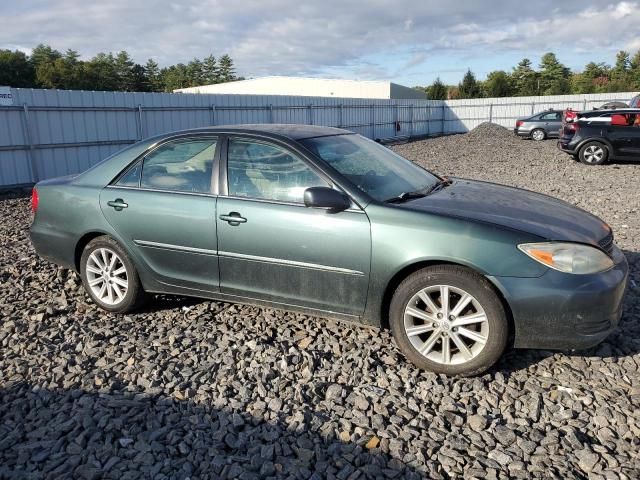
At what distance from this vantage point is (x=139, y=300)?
4.62 metres

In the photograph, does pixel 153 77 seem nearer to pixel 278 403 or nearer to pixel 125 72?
pixel 125 72

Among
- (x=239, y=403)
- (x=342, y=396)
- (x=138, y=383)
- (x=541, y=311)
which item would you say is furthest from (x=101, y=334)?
(x=541, y=311)

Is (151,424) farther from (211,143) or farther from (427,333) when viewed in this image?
(211,143)

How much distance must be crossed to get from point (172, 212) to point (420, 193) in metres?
1.91

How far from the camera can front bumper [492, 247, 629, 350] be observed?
325cm

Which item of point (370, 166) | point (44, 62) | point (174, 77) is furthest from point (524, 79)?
point (370, 166)

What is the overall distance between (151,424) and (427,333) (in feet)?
5.85

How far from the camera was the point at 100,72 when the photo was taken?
7294 centimetres

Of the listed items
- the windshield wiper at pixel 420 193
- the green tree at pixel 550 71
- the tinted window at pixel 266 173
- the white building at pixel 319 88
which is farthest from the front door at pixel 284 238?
the green tree at pixel 550 71

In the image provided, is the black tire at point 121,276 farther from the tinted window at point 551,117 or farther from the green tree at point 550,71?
the green tree at point 550,71

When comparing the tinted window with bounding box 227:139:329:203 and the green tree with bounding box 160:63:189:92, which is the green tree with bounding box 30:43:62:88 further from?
the tinted window with bounding box 227:139:329:203

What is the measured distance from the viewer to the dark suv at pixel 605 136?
14.5 metres

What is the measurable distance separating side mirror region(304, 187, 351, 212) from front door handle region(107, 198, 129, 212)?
1.69 meters

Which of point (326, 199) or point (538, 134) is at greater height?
point (326, 199)
